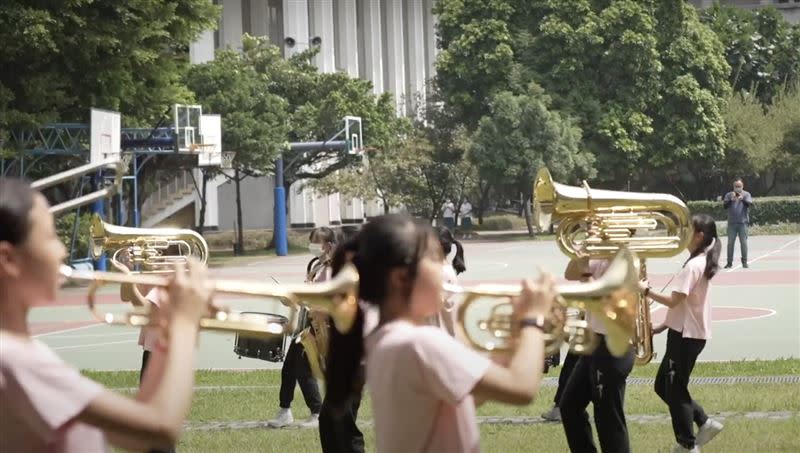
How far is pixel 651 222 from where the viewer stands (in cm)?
660

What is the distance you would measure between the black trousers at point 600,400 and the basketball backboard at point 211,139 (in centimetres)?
3193

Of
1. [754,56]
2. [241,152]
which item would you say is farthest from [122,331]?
[754,56]

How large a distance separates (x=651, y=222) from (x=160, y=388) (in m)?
3.67

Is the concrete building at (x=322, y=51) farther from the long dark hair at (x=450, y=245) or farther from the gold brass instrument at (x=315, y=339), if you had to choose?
the gold brass instrument at (x=315, y=339)

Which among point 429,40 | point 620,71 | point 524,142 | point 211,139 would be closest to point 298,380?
point 211,139

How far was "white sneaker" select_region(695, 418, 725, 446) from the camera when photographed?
31.6 feet

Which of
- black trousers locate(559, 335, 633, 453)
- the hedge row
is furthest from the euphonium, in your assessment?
the hedge row

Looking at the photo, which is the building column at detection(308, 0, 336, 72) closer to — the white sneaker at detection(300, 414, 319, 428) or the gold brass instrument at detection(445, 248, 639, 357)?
the white sneaker at detection(300, 414, 319, 428)

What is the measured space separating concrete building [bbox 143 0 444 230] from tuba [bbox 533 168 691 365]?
152 feet

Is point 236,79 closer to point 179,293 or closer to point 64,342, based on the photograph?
point 64,342

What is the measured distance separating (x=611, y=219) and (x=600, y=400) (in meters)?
1.87

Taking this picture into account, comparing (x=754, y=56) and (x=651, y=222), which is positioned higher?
(x=754, y=56)

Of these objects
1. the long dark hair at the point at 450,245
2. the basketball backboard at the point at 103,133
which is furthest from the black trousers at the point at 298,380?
the basketball backboard at the point at 103,133

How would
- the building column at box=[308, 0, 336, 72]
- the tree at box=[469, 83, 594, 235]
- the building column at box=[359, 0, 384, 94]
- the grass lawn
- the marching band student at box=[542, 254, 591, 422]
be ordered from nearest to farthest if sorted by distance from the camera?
the marching band student at box=[542, 254, 591, 422] → the grass lawn → the tree at box=[469, 83, 594, 235] → the building column at box=[308, 0, 336, 72] → the building column at box=[359, 0, 384, 94]
